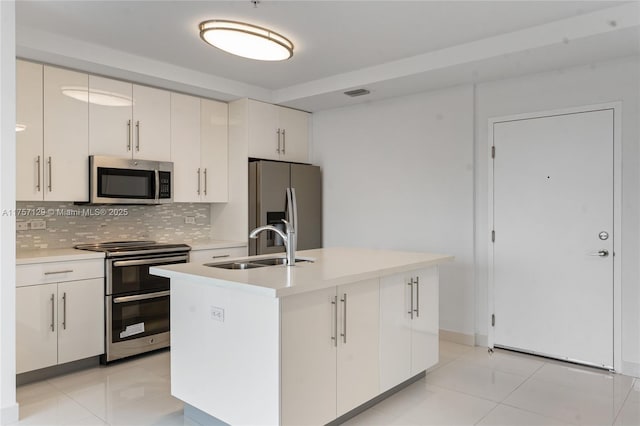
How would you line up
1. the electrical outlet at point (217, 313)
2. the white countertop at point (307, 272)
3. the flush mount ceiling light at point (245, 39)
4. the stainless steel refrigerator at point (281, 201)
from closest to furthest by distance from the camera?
the white countertop at point (307, 272)
the electrical outlet at point (217, 313)
the flush mount ceiling light at point (245, 39)
the stainless steel refrigerator at point (281, 201)

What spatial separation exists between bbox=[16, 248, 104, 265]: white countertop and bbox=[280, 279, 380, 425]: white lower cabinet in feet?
6.90

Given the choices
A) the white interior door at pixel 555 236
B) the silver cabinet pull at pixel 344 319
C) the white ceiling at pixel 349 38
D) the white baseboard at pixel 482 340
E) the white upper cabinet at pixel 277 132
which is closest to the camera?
the silver cabinet pull at pixel 344 319

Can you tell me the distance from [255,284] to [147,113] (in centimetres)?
274

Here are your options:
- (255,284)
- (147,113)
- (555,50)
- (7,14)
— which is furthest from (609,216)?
(7,14)

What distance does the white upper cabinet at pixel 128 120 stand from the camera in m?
3.82

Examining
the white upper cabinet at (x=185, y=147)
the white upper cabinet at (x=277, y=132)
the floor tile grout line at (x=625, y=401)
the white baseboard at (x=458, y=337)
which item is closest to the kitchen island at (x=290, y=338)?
the floor tile grout line at (x=625, y=401)

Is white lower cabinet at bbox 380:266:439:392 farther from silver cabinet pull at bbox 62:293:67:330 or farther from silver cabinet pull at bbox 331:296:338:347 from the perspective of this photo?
silver cabinet pull at bbox 62:293:67:330

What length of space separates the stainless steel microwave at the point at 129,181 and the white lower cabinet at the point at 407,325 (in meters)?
2.45

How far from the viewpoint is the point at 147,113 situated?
4.16m

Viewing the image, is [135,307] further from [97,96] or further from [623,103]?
[623,103]

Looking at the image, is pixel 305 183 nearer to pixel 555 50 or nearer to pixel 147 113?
pixel 147 113

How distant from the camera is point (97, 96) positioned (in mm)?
3818

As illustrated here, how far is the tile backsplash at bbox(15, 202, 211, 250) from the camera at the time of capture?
12.2 feet

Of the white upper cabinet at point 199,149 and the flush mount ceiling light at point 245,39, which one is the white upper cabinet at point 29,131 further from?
the flush mount ceiling light at point 245,39
